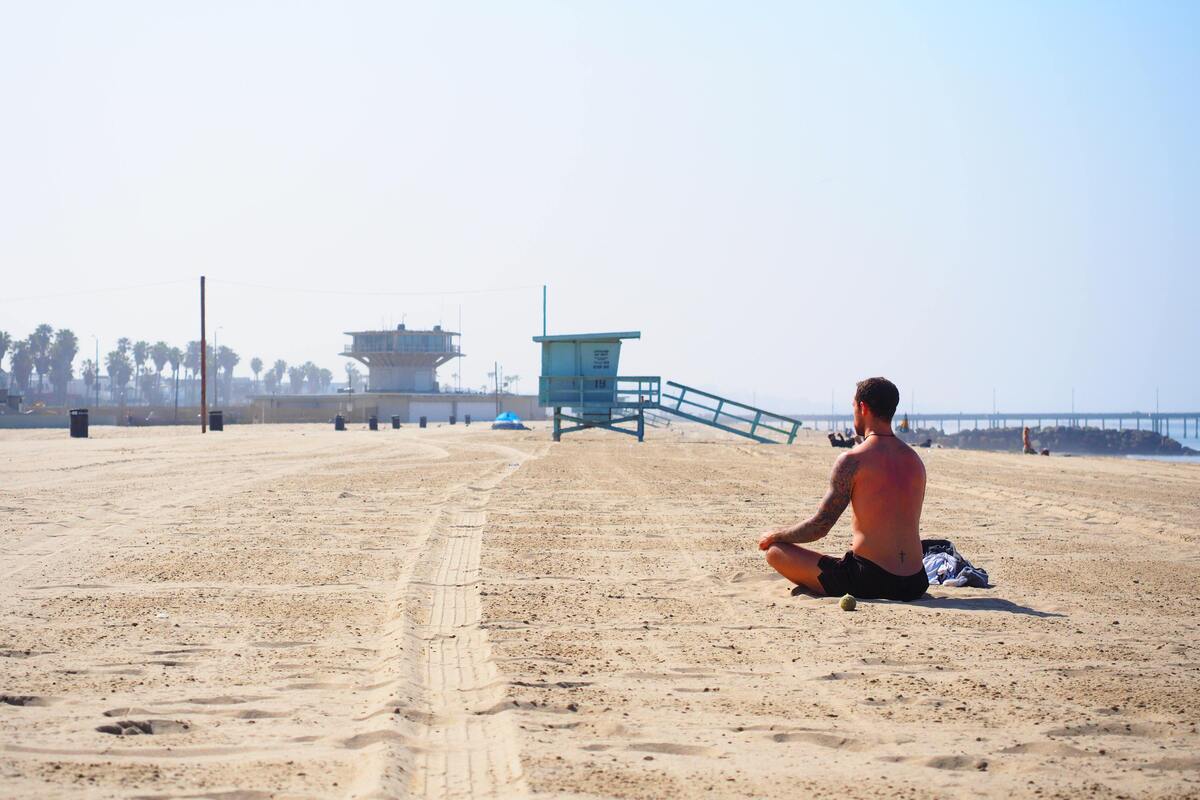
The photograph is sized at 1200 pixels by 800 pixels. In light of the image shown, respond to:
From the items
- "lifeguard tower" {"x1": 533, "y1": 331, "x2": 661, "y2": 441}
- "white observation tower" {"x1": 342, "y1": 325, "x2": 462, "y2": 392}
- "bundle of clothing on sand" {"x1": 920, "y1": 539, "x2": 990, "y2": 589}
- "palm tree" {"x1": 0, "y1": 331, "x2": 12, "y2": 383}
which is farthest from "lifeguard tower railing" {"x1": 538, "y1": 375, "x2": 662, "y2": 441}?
"palm tree" {"x1": 0, "y1": 331, "x2": 12, "y2": 383}

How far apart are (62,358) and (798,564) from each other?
192173 mm

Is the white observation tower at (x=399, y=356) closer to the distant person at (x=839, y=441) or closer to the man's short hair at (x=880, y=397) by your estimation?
the distant person at (x=839, y=441)

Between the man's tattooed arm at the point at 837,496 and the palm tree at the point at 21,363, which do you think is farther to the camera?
the palm tree at the point at 21,363

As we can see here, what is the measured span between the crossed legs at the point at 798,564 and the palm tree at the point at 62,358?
18658cm

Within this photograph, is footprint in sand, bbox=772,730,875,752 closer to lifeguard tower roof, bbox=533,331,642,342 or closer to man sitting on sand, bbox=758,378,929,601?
man sitting on sand, bbox=758,378,929,601

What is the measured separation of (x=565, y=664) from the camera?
5461 mm

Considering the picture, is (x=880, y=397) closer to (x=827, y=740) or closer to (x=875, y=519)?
(x=875, y=519)

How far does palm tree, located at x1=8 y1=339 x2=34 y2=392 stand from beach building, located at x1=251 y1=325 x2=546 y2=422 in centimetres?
7409

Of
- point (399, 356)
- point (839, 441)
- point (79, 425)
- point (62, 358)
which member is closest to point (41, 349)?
point (62, 358)

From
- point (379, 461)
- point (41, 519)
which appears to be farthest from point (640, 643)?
point (379, 461)

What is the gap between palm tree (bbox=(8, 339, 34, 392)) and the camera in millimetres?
168000

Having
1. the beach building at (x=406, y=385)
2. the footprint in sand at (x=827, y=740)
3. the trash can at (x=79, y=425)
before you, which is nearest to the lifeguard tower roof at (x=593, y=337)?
the trash can at (x=79, y=425)

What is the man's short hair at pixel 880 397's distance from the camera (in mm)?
7336

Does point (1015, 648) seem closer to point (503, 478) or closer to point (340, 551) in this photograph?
point (340, 551)
